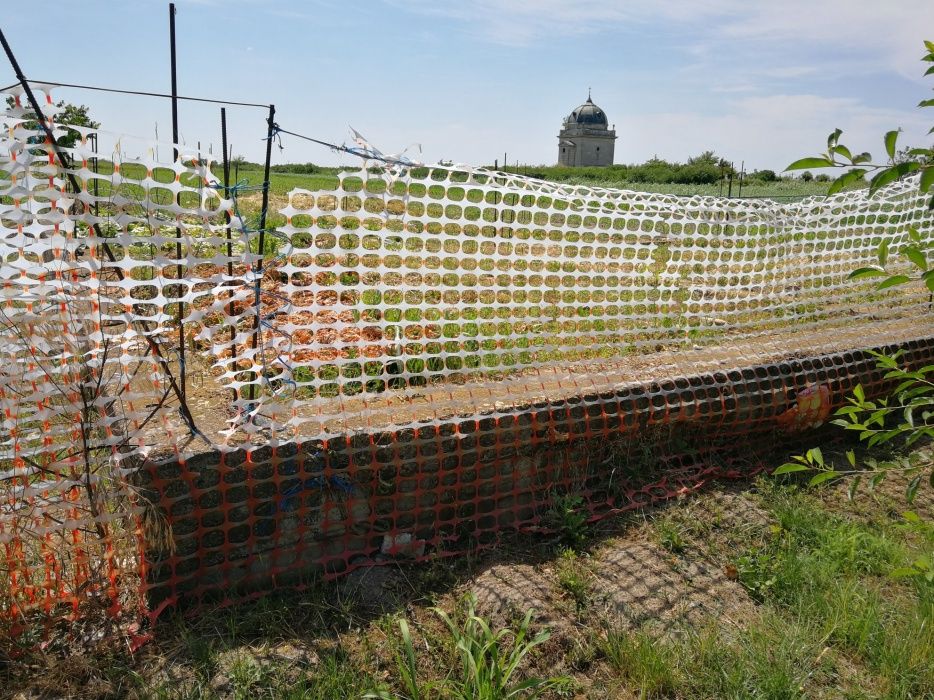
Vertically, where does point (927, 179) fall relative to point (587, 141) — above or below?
below

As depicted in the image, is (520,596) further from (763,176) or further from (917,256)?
(763,176)

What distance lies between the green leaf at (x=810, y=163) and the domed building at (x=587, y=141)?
318 feet

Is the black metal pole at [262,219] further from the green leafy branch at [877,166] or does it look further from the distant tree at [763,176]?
the distant tree at [763,176]

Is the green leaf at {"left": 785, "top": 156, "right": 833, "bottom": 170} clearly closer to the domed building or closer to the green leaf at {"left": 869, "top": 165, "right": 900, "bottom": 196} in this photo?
the green leaf at {"left": 869, "top": 165, "right": 900, "bottom": 196}

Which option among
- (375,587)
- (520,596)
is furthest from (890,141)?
(375,587)

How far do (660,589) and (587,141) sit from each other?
98.4 metres

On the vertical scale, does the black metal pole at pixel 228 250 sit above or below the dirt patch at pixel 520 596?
above

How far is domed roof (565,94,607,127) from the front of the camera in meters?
97.1

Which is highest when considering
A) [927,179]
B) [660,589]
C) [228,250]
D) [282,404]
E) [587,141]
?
[587,141]

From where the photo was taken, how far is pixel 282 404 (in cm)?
328

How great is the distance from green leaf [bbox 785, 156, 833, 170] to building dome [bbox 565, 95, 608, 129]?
10155cm

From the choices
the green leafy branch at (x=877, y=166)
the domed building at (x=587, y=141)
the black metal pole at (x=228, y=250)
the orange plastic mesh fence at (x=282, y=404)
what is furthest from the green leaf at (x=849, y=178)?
the domed building at (x=587, y=141)

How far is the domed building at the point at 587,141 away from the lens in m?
95.2

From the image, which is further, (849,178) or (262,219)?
(262,219)
